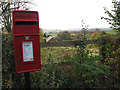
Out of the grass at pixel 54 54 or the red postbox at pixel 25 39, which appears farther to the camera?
the grass at pixel 54 54

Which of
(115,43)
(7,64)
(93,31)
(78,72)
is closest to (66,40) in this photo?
(93,31)

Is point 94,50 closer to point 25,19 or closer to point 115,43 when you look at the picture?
point 115,43

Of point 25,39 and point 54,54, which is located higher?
point 25,39

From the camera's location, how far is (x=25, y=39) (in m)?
2.55

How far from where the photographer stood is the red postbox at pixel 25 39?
2514 mm

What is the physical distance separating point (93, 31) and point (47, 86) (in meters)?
2.57

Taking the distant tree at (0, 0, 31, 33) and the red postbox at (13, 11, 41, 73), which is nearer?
the red postbox at (13, 11, 41, 73)

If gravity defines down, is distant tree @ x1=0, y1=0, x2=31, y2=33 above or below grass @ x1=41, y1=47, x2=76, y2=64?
above

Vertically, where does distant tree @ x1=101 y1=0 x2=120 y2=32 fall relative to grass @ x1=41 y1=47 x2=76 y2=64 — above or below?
above

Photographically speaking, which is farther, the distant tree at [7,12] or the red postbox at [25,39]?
the distant tree at [7,12]

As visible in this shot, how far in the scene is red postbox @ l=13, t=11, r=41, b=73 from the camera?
8.25ft

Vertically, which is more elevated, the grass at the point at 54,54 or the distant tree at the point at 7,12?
the distant tree at the point at 7,12

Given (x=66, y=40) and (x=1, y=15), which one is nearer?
(x=1, y=15)

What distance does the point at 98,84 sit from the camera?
4.02 metres
